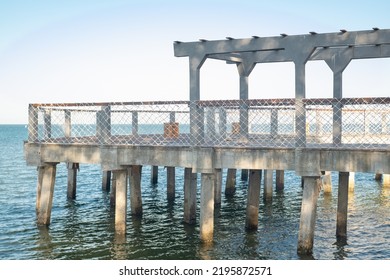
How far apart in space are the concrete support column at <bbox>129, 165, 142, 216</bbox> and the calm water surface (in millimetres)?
596

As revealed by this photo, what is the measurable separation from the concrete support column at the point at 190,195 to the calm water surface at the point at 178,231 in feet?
1.40

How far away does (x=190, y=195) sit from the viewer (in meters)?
20.8

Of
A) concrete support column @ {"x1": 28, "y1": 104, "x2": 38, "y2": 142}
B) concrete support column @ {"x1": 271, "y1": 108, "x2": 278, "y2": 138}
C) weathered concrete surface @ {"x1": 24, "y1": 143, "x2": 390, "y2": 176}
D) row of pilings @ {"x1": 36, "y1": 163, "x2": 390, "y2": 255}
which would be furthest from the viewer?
concrete support column @ {"x1": 271, "y1": 108, "x2": 278, "y2": 138}

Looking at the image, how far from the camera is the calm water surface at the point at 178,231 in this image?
59.0 ft

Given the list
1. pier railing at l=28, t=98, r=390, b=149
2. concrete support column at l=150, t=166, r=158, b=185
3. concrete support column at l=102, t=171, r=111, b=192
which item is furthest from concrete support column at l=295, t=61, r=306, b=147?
concrete support column at l=150, t=166, r=158, b=185

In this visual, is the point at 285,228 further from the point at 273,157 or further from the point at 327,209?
the point at 273,157

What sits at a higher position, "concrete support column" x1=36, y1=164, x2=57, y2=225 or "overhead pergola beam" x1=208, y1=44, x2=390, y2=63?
"overhead pergola beam" x1=208, y1=44, x2=390, y2=63

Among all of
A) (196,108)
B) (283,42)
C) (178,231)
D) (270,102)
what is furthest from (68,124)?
(283,42)

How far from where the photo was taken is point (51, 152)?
1972 centimetres

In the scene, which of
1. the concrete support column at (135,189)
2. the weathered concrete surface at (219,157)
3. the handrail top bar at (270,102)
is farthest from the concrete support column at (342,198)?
the concrete support column at (135,189)

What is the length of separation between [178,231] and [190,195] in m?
1.42

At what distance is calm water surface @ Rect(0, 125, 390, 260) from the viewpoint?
Result: 59.0ft

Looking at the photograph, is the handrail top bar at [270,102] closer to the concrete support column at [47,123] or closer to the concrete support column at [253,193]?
the concrete support column at [47,123]

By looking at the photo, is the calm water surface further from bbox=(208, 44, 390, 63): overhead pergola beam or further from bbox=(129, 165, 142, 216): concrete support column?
bbox=(208, 44, 390, 63): overhead pergola beam
